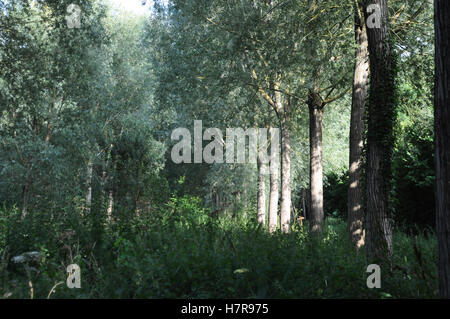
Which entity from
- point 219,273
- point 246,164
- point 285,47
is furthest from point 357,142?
point 246,164

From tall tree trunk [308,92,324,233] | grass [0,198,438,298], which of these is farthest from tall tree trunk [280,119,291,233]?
grass [0,198,438,298]

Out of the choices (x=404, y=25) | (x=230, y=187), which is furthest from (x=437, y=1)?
(x=230, y=187)

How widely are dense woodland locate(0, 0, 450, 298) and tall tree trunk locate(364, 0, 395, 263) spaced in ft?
0.08

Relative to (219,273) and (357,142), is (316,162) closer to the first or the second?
(357,142)

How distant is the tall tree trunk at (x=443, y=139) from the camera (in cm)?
382

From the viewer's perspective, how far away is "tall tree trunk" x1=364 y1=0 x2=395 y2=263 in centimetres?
663

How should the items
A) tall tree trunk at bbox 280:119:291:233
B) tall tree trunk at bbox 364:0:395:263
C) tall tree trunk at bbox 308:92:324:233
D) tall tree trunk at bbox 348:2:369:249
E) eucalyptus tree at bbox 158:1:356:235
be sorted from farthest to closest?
tall tree trunk at bbox 280:119:291:233, tall tree trunk at bbox 308:92:324:233, eucalyptus tree at bbox 158:1:356:235, tall tree trunk at bbox 348:2:369:249, tall tree trunk at bbox 364:0:395:263

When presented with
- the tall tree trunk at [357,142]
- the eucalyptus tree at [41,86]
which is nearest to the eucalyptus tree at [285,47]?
the tall tree trunk at [357,142]

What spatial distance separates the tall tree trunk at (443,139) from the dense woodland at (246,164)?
0.01 meters

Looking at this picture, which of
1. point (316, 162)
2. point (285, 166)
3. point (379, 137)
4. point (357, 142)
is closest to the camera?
point (379, 137)

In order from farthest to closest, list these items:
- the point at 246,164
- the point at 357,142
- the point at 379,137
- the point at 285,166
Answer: the point at 246,164
the point at 285,166
the point at 357,142
the point at 379,137

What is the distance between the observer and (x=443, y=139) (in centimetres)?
387

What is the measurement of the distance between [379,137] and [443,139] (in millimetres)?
2962

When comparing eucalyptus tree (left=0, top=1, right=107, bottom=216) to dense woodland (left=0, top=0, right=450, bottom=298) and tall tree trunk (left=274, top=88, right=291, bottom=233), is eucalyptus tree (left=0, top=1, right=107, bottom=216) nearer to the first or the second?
dense woodland (left=0, top=0, right=450, bottom=298)
